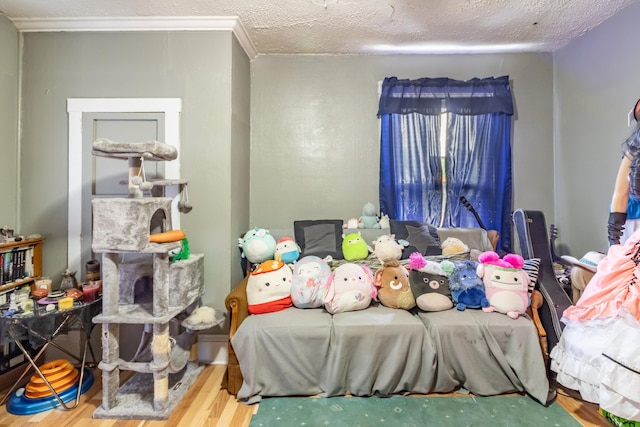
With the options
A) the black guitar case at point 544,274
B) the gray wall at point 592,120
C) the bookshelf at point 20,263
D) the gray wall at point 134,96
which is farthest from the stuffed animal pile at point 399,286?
the bookshelf at point 20,263

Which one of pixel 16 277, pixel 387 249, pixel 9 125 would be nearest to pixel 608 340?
pixel 387 249

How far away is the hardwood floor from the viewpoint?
1815 mm

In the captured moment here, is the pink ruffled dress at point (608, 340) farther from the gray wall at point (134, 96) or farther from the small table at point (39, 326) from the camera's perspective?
the small table at point (39, 326)

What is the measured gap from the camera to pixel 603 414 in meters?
1.75

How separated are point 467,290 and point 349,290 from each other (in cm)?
75

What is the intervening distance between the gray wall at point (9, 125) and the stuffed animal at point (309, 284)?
2.00 meters

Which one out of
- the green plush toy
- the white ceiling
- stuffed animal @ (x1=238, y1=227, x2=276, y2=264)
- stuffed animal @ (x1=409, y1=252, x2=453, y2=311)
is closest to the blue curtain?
the white ceiling

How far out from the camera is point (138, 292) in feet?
7.19

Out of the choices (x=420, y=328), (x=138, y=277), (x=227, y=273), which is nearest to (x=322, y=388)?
(x=420, y=328)

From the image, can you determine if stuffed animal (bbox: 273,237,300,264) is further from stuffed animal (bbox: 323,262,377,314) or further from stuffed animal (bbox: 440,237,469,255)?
stuffed animal (bbox: 440,237,469,255)

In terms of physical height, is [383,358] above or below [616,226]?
below

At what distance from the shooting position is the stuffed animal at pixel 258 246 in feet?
8.23

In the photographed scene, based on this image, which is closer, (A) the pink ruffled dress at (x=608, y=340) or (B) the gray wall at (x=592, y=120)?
(A) the pink ruffled dress at (x=608, y=340)

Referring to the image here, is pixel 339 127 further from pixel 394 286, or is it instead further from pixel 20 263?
pixel 20 263
